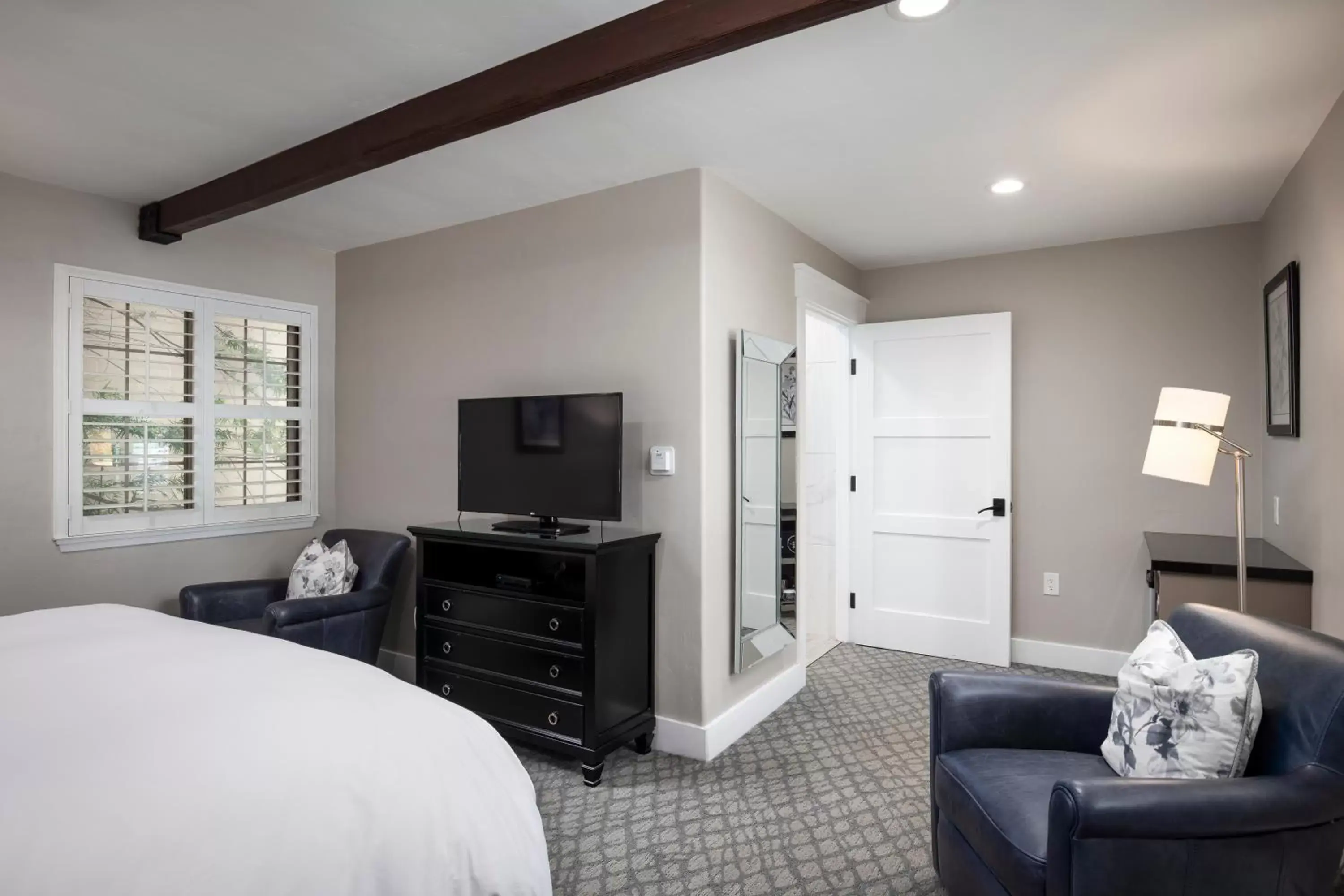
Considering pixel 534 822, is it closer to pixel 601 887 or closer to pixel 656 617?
pixel 601 887

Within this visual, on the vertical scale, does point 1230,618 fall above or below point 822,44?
below

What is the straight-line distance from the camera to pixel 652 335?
10.2ft

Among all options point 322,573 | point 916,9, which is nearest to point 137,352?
point 322,573

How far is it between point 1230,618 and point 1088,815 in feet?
2.87

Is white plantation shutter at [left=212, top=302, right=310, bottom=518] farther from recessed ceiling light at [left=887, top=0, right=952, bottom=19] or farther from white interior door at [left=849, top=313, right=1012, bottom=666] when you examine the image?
recessed ceiling light at [left=887, top=0, right=952, bottom=19]

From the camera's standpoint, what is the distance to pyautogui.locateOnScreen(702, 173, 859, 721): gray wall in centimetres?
301

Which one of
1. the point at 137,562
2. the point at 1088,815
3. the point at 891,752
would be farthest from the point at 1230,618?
the point at 137,562

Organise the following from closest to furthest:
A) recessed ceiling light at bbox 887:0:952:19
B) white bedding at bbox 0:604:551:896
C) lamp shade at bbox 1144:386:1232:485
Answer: white bedding at bbox 0:604:551:896 → recessed ceiling light at bbox 887:0:952:19 → lamp shade at bbox 1144:386:1232:485

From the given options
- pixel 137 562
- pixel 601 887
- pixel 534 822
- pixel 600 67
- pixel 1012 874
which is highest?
pixel 600 67

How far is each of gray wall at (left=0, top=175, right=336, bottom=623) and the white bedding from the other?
1894 mm

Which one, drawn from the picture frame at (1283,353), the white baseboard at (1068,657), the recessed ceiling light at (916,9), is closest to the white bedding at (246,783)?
the recessed ceiling light at (916,9)

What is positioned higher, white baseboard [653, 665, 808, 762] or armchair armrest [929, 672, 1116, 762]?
armchair armrest [929, 672, 1116, 762]

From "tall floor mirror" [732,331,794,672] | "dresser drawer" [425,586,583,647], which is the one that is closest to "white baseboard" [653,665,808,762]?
"tall floor mirror" [732,331,794,672]

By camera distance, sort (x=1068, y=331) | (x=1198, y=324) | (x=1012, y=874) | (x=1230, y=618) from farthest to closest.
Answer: (x=1068, y=331), (x=1198, y=324), (x=1230, y=618), (x=1012, y=874)
